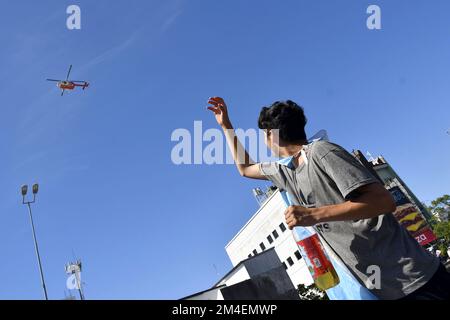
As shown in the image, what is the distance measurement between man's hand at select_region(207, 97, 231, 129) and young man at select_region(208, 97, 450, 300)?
91 centimetres

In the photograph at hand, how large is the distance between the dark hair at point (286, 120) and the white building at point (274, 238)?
55.1 metres

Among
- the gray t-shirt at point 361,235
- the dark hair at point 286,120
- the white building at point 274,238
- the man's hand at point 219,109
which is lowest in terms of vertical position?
the gray t-shirt at point 361,235

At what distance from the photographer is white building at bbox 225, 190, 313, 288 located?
6022cm

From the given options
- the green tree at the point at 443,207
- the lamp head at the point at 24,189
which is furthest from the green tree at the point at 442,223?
the lamp head at the point at 24,189

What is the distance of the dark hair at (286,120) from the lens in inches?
89.9

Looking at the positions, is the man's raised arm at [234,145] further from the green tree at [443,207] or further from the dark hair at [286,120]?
the green tree at [443,207]

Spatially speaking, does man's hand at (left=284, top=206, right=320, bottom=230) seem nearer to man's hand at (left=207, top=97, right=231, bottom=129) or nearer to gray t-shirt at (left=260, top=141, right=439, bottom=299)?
gray t-shirt at (left=260, top=141, right=439, bottom=299)

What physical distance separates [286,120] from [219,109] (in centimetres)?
81

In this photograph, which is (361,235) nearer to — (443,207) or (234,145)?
(234,145)
